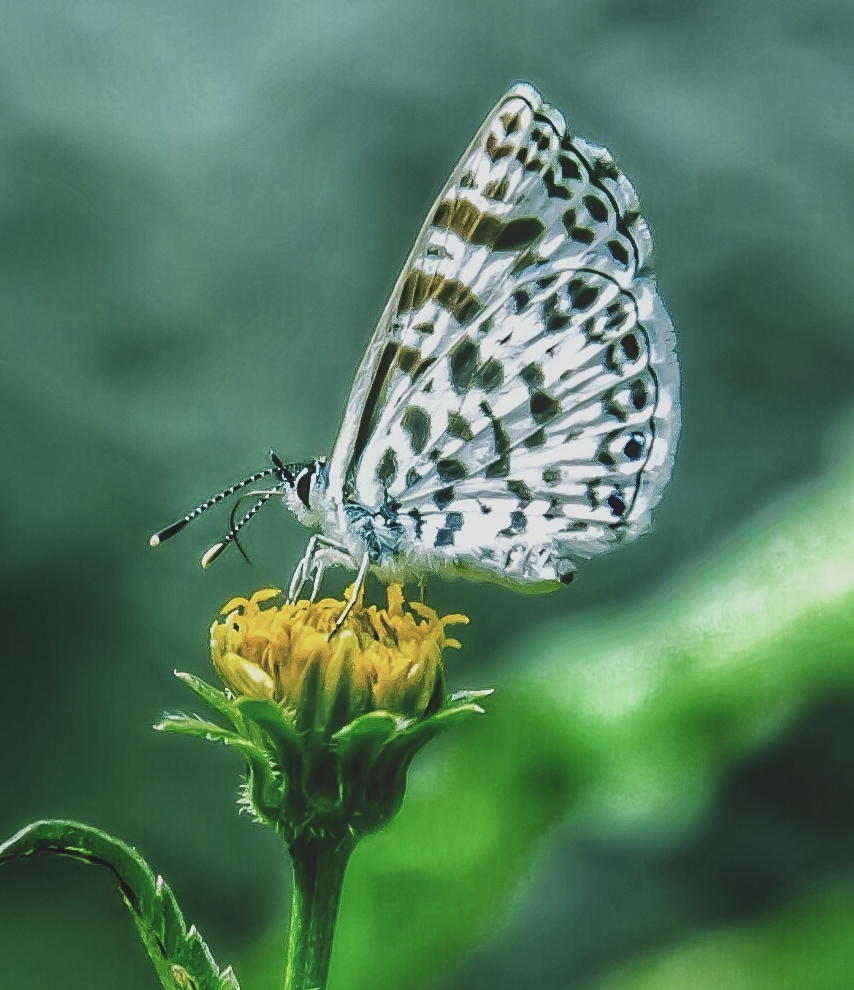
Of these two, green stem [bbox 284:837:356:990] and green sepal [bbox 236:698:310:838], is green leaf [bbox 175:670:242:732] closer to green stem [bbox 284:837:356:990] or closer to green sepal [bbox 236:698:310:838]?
green sepal [bbox 236:698:310:838]

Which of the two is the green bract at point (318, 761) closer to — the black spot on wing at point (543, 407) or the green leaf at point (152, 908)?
the green leaf at point (152, 908)

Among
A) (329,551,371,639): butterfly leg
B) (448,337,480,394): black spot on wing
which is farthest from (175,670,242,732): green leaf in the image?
(448,337,480,394): black spot on wing

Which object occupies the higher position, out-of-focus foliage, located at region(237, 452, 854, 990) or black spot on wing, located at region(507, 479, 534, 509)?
black spot on wing, located at region(507, 479, 534, 509)

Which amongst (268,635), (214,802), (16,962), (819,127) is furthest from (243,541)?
(819,127)

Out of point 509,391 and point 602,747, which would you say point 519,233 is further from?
point 602,747

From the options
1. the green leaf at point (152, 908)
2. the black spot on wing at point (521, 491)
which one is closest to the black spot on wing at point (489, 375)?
the black spot on wing at point (521, 491)

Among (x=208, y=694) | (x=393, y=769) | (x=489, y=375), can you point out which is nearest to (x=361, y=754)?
(x=393, y=769)

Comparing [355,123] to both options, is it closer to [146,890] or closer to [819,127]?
[819,127]

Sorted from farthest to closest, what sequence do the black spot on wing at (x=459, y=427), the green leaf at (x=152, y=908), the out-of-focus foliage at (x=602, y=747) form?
the out-of-focus foliage at (x=602, y=747) → the black spot on wing at (x=459, y=427) → the green leaf at (x=152, y=908)

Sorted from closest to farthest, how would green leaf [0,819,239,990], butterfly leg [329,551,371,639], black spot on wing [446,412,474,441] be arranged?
green leaf [0,819,239,990] → butterfly leg [329,551,371,639] → black spot on wing [446,412,474,441]
